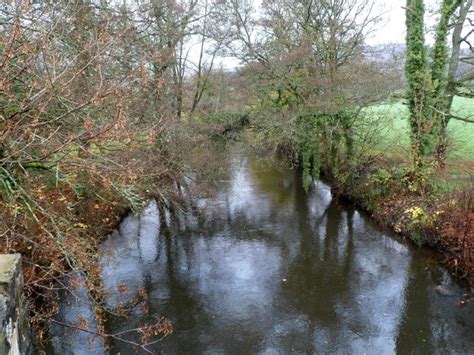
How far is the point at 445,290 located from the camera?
1058 centimetres

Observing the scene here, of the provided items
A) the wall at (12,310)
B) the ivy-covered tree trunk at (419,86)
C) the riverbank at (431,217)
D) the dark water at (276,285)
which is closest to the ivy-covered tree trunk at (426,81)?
the ivy-covered tree trunk at (419,86)

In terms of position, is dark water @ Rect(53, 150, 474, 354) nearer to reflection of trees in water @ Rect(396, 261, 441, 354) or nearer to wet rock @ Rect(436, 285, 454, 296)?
reflection of trees in water @ Rect(396, 261, 441, 354)

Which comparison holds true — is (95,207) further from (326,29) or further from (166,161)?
(326,29)

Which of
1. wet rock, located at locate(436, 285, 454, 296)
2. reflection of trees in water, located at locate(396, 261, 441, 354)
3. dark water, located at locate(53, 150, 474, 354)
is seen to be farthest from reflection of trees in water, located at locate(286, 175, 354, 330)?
wet rock, located at locate(436, 285, 454, 296)

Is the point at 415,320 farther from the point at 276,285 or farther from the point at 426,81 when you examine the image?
the point at 426,81

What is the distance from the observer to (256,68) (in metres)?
17.6

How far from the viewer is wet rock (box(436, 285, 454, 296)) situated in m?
10.5

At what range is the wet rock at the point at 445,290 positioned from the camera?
412 inches

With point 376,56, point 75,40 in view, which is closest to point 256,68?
point 376,56

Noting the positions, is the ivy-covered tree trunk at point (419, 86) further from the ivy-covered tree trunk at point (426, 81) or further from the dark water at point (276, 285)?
the dark water at point (276, 285)

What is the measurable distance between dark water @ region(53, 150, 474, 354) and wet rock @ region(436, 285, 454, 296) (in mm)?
188

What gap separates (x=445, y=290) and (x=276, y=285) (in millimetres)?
4623

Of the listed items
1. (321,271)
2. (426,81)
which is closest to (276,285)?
(321,271)

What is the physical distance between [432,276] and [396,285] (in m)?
1.29
